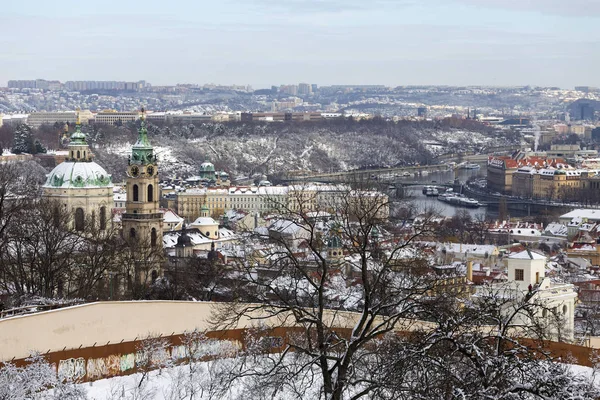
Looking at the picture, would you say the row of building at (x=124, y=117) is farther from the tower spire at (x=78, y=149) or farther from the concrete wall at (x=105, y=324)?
the concrete wall at (x=105, y=324)

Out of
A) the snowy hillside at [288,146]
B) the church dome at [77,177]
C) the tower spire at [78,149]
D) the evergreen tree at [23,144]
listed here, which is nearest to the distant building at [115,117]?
the snowy hillside at [288,146]

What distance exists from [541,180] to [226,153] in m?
28.3

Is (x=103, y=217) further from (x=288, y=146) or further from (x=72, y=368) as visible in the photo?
(x=288, y=146)

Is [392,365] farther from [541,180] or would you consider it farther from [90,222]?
[541,180]

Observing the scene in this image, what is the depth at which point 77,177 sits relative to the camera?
39.9m

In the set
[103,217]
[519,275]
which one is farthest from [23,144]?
[519,275]

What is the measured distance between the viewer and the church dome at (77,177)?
39.9 metres

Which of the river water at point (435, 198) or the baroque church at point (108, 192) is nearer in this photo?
the baroque church at point (108, 192)

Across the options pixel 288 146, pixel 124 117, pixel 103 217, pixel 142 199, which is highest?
pixel 142 199

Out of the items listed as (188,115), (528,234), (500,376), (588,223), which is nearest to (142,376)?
(500,376)

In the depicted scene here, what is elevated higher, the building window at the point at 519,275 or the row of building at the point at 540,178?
the building window at the point at 519,275

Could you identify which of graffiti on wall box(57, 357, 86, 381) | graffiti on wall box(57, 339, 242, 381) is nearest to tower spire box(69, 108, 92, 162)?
graffiti on wall box(57, 339, 242, 381)

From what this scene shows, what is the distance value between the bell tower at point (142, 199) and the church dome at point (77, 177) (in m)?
0.86

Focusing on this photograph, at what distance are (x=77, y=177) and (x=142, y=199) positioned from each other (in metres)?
2.07
